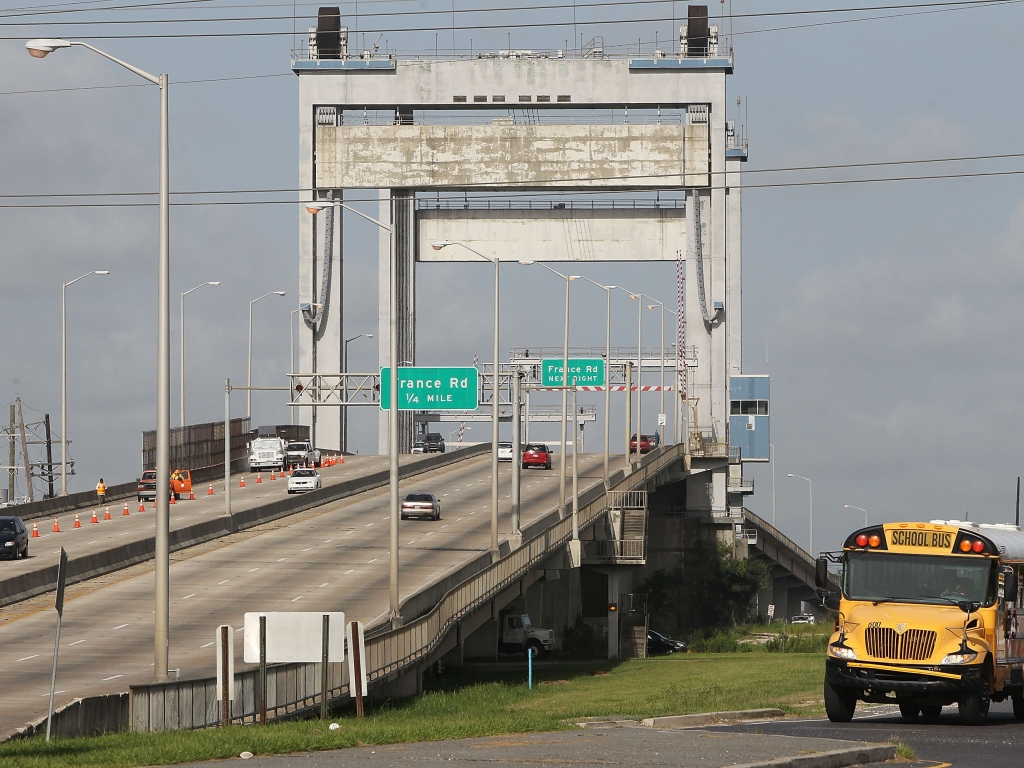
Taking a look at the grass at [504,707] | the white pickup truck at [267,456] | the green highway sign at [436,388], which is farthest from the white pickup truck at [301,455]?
the grass at [504,707]

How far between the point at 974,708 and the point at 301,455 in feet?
253

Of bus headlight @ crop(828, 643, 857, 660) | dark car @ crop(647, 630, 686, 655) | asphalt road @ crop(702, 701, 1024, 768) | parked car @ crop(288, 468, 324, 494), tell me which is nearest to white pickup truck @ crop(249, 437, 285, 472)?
parked car @ crop(288, 468, 324, 494)

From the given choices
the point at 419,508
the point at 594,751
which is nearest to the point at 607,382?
the point at 419,508

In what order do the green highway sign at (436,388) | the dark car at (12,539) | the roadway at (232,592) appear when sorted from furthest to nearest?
1. the green highway sign at (436,388)
2. the dark car at (12,539)
3. the roadway at (232,592)

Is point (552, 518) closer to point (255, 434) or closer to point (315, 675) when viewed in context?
point (315, 675)

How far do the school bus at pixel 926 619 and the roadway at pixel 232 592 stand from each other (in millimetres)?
12375

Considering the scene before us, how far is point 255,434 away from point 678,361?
30.9m

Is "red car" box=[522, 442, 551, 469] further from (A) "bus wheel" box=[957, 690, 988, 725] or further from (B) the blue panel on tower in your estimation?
(A) "bus wheel" box=[957, 690, 988, 725]

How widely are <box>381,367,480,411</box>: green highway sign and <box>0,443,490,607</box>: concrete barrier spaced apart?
27.3ft

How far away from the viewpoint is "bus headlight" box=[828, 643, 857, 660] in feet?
80.5

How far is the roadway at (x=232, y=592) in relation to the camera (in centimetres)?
3212

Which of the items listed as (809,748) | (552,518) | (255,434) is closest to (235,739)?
(809,748)

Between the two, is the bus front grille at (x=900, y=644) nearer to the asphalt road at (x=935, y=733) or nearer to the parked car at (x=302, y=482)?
the asphalt road at (x=935, y=733)

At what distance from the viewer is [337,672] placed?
29.4 m
